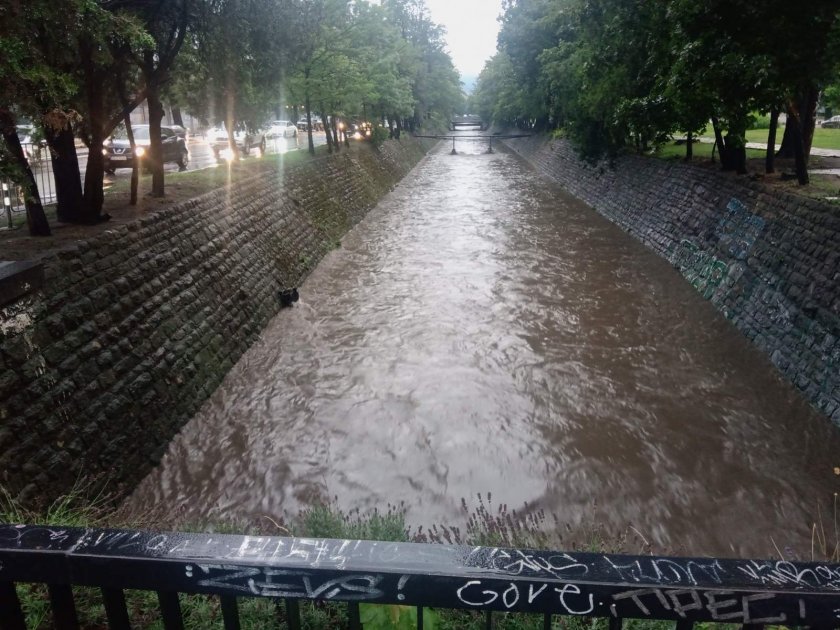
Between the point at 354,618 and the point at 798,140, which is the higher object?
the point at 798,140

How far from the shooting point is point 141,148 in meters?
22.2

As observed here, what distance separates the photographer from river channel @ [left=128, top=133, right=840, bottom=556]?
7.67m

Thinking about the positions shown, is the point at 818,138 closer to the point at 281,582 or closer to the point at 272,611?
the point at 272,611

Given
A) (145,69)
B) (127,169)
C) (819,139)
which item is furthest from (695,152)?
(127,169)

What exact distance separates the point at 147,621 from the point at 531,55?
40.1 meters

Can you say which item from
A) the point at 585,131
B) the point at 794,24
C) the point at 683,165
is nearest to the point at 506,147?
the point at 585,131

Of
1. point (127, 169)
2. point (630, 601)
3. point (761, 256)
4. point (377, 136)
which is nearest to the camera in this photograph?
point (630, 601)

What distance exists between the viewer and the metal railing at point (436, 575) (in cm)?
169

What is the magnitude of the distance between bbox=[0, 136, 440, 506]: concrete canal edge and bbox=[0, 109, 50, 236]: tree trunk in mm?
1113

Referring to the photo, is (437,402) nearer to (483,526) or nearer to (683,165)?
(483,526)

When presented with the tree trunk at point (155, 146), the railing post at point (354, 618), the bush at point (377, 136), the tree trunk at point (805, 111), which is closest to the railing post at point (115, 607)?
the railing post at point (354, 618)

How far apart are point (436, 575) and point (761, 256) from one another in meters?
13.1

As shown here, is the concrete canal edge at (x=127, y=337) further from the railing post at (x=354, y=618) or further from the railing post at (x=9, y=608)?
the railing post at (x=354, y=618)

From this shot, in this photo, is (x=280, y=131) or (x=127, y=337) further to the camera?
(x=280, y=131)
